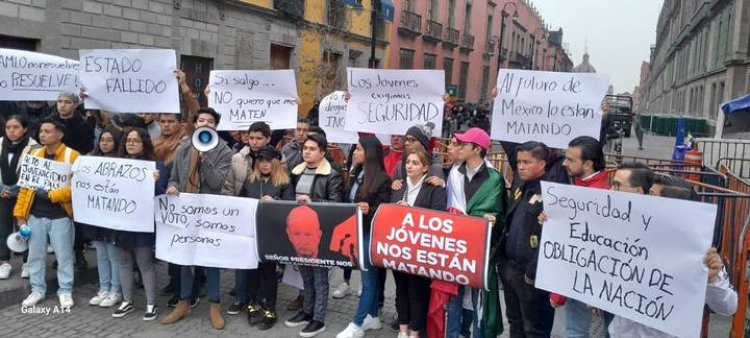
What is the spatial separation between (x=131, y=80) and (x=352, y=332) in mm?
3320

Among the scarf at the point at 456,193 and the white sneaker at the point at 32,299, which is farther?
the white sneaker at the point at 32,299

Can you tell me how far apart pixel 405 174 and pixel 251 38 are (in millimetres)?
13511

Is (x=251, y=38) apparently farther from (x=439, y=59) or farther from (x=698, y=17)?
(x=698, y=17)

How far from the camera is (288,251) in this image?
476cm

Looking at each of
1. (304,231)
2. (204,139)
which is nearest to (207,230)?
(204,139)

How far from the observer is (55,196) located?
200 inches

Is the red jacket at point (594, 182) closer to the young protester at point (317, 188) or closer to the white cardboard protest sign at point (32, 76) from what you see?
the young protester at point (317, 188)

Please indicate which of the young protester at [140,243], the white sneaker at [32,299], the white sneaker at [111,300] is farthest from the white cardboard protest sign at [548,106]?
the white sneaker at [32,299]

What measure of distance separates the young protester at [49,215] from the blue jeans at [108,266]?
0.87 ft

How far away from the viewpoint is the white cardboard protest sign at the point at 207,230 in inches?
191

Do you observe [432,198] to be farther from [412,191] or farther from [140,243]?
[140,243]

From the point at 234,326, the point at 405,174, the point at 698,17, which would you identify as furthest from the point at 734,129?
the point at 698,17

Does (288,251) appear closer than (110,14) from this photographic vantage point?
Yes

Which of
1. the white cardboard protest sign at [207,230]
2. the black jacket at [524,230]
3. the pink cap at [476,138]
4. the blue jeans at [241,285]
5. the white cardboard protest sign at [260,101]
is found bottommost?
the blue jeans at [241,285]
